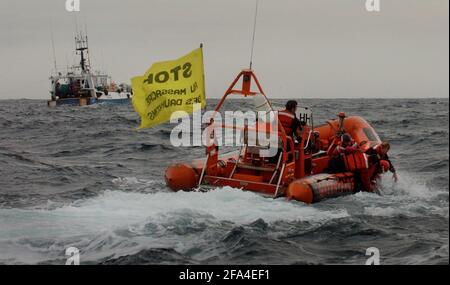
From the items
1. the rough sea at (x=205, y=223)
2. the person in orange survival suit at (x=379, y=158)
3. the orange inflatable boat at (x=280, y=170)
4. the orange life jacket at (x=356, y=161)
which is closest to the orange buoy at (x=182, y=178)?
the orange inflatable boat at (x=280, y=170)

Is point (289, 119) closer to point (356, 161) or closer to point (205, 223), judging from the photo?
point (356, 161)

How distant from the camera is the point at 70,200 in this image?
10734 mm

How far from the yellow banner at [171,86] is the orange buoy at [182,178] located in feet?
6.35

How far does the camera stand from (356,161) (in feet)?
37.2

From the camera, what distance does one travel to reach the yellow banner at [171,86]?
31.6 ft

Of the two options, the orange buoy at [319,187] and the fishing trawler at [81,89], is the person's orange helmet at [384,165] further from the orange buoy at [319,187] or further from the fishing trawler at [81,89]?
the fishing trawler at [81,89]

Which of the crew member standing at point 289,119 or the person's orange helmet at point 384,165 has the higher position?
the crew member standing at point 289,119

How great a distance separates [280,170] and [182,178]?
1.92 m

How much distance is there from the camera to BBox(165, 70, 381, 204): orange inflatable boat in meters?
10.6

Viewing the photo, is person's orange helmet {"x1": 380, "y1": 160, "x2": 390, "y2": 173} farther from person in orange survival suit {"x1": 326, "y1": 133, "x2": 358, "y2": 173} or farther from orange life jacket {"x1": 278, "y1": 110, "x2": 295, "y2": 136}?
orange life jacket {"x1": 278, "y1": 110, "x2": 295, "y2": 136}
